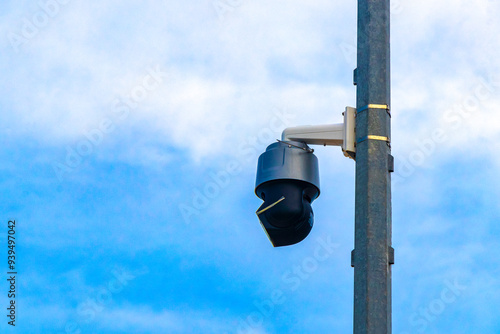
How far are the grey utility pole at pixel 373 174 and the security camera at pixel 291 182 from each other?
0.36 metres

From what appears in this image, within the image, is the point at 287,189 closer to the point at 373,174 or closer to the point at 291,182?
the point at 291,182

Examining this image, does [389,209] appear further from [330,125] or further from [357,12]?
[357,12]

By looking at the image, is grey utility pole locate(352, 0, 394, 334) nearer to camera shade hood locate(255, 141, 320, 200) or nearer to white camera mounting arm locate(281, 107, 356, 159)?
white camera mounting arm locate(281, 107, 356, 159)

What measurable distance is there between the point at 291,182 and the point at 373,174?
2.78ft

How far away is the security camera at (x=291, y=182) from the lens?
6.64m

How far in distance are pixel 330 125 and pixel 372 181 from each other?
75cm

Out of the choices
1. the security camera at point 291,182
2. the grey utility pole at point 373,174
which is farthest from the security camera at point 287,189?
the grey utility pole at point 373,174

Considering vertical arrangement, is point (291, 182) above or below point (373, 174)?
above

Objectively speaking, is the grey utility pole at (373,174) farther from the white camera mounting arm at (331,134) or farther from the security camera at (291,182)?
the security camera at (291,182)

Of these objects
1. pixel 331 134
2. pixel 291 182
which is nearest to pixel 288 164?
pixel 291 182

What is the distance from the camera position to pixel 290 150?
6.80 meters

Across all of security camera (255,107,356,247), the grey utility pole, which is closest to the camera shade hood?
security camera (255,107,356,247)

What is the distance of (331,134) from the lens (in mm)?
6555

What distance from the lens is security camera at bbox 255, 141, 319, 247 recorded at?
21.9 feet
